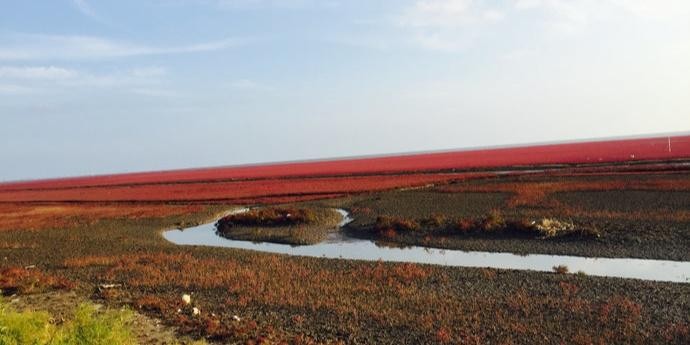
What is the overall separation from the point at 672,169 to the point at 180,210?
42261 millimetres

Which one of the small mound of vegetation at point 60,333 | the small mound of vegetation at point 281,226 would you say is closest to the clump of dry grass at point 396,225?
the small mound of vegetation at point 281,226

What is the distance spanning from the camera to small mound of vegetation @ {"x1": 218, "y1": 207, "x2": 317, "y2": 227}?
3133 cm

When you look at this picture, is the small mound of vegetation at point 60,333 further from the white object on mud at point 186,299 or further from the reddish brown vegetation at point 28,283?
the reddish brown vegetation at point 28,283

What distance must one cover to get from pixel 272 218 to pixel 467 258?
14.8 metres

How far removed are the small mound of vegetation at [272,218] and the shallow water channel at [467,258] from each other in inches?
133

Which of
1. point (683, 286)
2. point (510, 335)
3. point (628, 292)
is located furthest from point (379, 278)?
point (683, 286)

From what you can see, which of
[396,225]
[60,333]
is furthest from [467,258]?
[60,333]

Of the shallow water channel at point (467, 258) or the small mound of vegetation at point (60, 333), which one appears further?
the shallow water channel at point (467, 258)

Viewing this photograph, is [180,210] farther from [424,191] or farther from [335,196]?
[424,191]

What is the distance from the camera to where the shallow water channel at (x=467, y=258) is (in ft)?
55.5

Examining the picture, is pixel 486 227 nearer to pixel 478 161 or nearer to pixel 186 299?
pixel 186 299

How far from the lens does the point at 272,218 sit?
3189cm

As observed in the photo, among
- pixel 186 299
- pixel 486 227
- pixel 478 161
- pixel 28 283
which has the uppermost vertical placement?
pixel 28 283

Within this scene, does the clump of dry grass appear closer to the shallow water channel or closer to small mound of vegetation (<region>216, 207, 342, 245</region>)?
the shallow water channel
